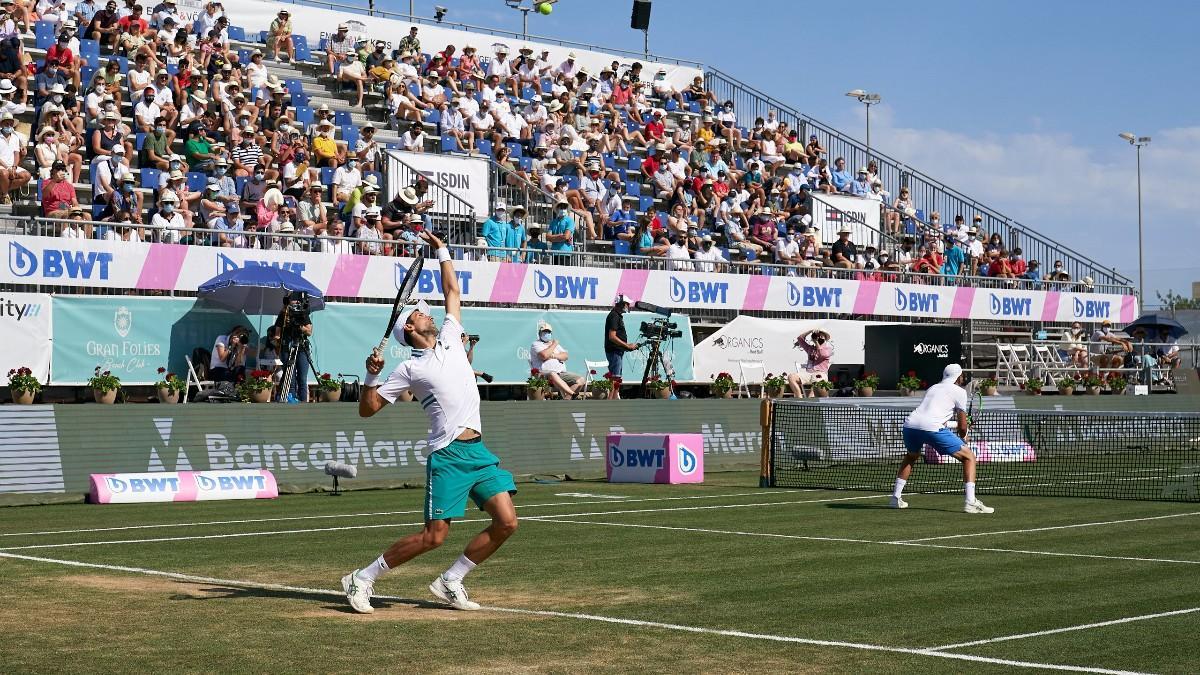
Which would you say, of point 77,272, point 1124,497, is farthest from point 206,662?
point 77,272

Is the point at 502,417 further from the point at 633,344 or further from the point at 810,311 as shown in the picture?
the point at 810,311

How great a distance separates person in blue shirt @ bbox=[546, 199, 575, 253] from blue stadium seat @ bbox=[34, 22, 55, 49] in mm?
11602

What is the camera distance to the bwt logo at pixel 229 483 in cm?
2206

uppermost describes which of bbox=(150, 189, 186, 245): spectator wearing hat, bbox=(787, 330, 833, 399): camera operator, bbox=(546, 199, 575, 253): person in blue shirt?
bbox=(546, 199, 575, 253): person in blue shirt

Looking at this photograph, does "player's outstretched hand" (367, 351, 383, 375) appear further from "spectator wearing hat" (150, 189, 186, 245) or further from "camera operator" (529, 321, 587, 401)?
"camera operator" (529, 321, 587, 401)

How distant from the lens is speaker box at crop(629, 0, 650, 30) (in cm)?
5109

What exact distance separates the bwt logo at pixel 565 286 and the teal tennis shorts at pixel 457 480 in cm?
2107

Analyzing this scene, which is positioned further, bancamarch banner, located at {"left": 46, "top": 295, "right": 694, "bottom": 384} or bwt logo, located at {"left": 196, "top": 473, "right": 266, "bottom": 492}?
bancamarch banner, located at {"left": 46, "top": 295, "right": 694, "bottom": 384}

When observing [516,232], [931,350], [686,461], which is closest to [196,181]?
[516,232]

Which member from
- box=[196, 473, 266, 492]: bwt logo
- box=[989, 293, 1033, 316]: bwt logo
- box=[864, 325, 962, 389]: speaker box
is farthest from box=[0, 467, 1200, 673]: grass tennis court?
box=[989, 293, 1033, 316]: bwt logo

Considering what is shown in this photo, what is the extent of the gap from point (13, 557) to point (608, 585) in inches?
231

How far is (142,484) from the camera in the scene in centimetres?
2161

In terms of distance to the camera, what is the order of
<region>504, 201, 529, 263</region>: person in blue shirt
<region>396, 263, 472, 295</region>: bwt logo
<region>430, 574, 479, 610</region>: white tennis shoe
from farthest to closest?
<region>504, 201, 529, 263</region>: person in blue shirt → <region>396, 263, 472, 295</region>: bwt logo → <region>430, 574, 479, 610</region>: white tennis shoe

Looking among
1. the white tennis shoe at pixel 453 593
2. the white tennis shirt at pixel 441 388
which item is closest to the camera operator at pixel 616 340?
the white tennis shoe at pixel 453 593
